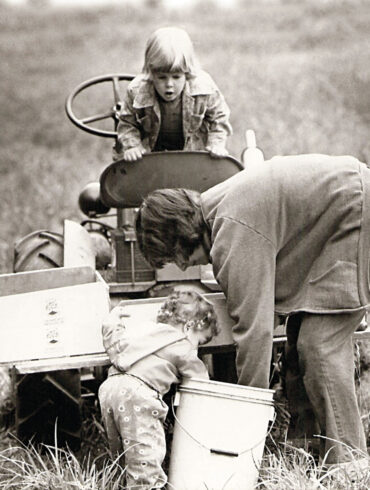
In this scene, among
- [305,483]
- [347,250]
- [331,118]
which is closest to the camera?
[305,483]

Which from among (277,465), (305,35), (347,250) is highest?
(305,35)

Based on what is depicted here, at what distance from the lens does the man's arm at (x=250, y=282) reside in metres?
3.36

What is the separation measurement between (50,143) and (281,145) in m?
3.83

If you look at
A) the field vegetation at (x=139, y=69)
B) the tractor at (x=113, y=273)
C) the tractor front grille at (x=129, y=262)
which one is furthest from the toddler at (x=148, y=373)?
the field vegetation at (x=139, y=69)

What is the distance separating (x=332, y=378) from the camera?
3.51 meters

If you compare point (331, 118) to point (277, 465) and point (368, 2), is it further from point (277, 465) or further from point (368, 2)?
point (277, 465)

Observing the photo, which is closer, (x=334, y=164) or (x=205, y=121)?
(x=334, y=164)

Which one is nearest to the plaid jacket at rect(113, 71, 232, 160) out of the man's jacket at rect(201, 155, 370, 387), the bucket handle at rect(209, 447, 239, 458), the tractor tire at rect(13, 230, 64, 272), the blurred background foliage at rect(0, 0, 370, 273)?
the tractor tire at rect(13, 230, 64, 272)

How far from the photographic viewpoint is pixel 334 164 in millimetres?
3561

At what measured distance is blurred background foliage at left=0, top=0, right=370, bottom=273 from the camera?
9938 millimetres

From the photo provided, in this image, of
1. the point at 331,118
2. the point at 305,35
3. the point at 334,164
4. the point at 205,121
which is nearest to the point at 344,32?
the point at 305,35

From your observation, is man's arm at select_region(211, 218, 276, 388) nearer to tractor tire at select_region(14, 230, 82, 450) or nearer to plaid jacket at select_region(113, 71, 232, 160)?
tractor tire at select_region(14, 230, 82, 450)

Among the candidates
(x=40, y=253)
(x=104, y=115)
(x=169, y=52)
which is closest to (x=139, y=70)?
(x=104, y=115)

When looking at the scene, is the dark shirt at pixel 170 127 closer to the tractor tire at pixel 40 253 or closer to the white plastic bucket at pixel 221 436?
the tractor tire at pixel 40 253
